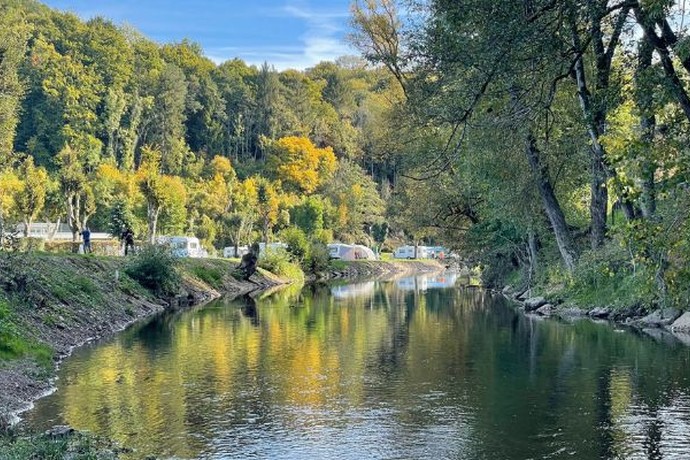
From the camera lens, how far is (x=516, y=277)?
51.9m

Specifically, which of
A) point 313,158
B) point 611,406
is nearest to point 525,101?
point 611,406

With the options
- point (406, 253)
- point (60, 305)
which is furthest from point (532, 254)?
point (406, 253)

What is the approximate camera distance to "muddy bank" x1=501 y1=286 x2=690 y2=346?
26.0 meters

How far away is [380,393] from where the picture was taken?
55.4 ft

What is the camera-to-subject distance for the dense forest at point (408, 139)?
41.0 feet

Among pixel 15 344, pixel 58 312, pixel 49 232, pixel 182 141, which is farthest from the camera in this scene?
pixel 182 141

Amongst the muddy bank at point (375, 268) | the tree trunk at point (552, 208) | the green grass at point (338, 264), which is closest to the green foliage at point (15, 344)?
the tree trunk at point (552, 208)

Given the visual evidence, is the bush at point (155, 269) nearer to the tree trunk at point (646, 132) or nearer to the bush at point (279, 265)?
the bush at point (279, 265)

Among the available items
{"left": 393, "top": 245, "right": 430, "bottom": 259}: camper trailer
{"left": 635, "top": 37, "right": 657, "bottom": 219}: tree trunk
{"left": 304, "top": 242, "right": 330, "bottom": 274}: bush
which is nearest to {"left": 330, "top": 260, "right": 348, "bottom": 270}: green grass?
{"left": 304, "top": 242, "right": 330, "bottom": 274}: bush

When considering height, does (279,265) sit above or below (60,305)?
above

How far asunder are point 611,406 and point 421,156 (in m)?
29.5

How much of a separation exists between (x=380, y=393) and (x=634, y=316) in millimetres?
17423

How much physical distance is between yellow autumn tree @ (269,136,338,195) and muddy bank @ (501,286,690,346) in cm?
7993

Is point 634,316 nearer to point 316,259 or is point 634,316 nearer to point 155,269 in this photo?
point 155,269
